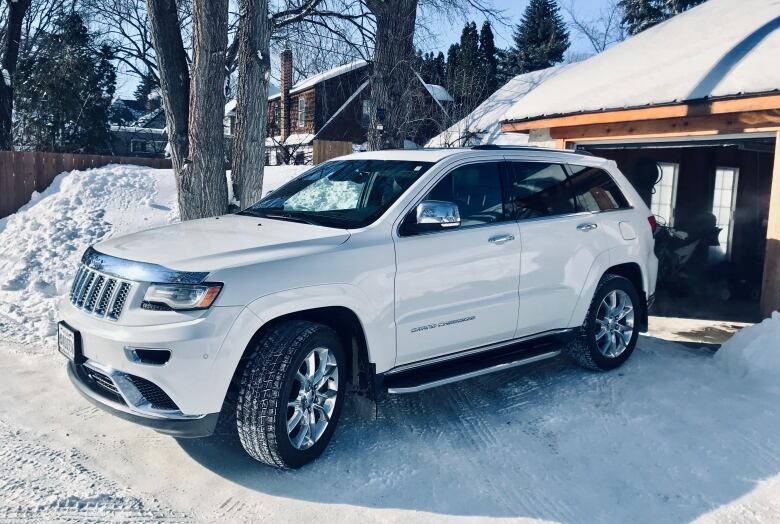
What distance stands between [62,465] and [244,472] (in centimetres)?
112

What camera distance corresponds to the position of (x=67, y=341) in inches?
164

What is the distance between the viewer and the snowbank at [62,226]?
761 centimetres

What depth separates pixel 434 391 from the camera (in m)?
5.52

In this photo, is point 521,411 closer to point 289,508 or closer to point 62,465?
point 289,508

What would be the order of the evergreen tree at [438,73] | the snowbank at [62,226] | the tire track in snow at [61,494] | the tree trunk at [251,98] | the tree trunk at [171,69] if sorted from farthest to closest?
the evergreen tree at [438,73] < the tree trunk at [171,69] < the tree trunk at [251,98] < the snowbank at [62,226] < the tire track in snow at [61,494]

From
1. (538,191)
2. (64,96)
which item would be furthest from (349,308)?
(64,96)

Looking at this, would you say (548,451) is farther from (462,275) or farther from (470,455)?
(462,275)

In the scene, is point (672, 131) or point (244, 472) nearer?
point (244, 472)

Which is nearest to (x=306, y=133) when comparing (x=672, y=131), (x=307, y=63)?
(x=307, y=63)

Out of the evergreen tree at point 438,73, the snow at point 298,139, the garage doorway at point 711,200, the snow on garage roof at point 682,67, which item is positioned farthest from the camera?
the snow at point 298,139

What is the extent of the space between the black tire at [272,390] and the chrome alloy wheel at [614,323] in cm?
309

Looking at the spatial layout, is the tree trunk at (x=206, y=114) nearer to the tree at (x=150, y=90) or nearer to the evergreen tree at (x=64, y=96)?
the tree at (x=150, y=90)

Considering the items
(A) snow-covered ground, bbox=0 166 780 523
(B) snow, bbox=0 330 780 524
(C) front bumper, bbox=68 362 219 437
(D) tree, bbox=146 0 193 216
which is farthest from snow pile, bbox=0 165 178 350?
(C) front bumper, bbox=68 362 219 437

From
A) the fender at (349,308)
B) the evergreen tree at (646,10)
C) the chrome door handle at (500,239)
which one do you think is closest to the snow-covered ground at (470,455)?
the fender at (349,308)
